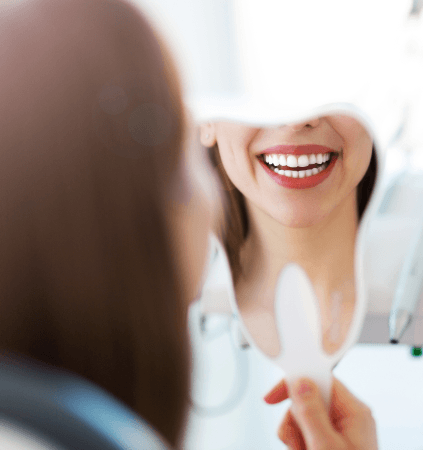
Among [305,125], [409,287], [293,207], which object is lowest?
[409,287]

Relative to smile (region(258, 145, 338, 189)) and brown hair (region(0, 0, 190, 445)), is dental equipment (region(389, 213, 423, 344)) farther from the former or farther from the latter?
brown hair (region(0, 0, 190, 445))

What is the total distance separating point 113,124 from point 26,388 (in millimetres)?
184

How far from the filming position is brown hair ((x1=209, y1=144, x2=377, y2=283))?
49 cm

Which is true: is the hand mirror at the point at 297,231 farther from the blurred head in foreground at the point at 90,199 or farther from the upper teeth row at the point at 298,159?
the blurred head in foreground at the point at 90,199

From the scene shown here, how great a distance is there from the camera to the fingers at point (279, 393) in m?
0.54

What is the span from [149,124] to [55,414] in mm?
238

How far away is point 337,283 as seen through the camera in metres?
0.53

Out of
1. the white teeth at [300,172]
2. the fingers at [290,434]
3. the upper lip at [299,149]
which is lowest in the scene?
the fingers at [290,434]

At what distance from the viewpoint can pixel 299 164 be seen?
0.48 meters

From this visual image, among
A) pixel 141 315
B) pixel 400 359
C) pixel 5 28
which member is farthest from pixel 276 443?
pixel 5 28

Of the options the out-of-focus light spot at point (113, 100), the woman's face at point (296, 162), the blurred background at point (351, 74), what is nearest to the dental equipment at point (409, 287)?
the blurred background at point (351, 74)

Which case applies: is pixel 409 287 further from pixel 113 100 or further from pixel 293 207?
pixel 113 100

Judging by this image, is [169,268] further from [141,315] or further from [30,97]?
[30,97]

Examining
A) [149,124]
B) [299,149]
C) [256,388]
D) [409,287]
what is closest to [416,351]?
[409,287]
